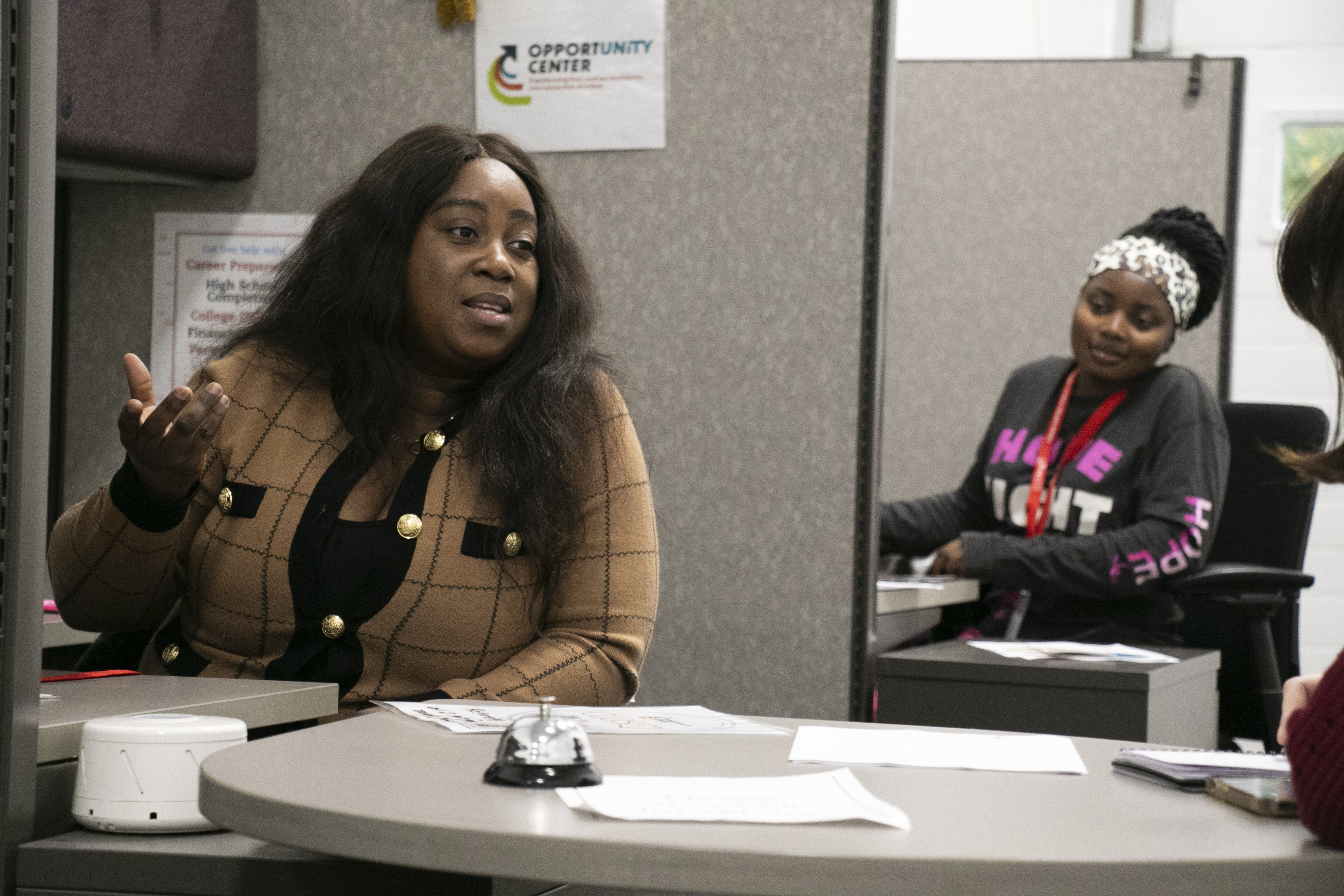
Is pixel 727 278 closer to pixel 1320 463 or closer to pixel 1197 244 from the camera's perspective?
pixel 1320 463

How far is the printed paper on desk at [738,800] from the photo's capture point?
66 centimetres

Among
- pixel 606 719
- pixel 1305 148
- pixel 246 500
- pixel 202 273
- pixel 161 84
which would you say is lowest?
pixel 606 719

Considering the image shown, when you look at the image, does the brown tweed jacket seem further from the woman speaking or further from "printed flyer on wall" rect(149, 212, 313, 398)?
the woman speaking

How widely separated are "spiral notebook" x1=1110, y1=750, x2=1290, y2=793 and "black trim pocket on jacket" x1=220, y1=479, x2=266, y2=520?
2.74 feet

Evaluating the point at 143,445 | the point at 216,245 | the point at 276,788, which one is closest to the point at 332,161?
the point at 216,245

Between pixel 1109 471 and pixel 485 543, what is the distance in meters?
1.36

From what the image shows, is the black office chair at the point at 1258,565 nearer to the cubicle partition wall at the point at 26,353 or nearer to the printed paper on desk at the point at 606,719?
the printed paper on desk at the point at 606,719

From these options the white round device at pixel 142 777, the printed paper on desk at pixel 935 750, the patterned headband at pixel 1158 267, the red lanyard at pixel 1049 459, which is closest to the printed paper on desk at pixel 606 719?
the printed paper on desk at pixel 935 750

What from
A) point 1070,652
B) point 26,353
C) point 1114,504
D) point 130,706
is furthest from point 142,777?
point 1114,504

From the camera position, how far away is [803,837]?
63 cm

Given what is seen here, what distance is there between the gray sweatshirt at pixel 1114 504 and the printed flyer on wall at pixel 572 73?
939 mm

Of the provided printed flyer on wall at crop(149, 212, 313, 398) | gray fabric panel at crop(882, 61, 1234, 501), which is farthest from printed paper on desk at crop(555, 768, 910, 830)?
gray fabric panel at crop(882, 61, 1234, 501)

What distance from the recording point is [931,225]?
3.10m

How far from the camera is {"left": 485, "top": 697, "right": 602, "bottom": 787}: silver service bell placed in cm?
72
